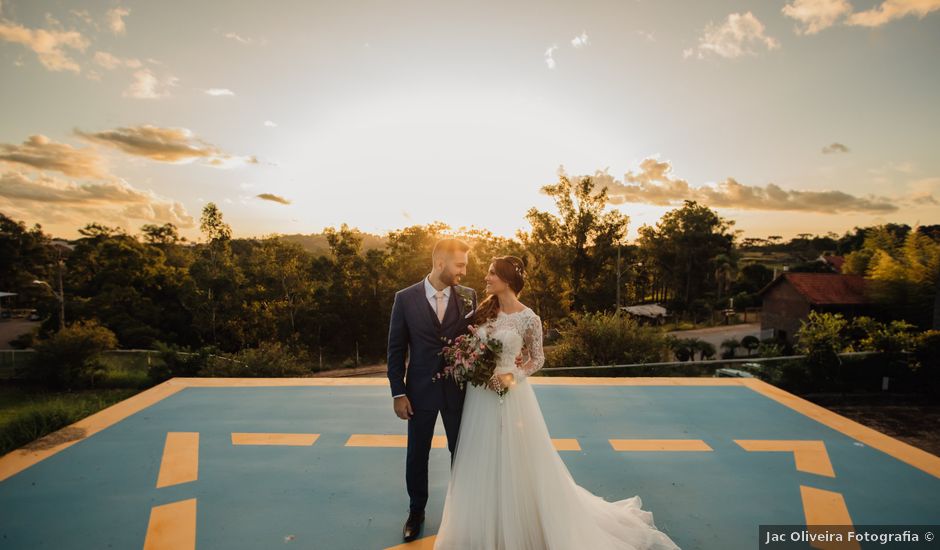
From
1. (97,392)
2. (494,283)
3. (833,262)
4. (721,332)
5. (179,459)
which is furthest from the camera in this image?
(833,262)

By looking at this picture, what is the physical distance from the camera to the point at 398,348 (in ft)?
9.36

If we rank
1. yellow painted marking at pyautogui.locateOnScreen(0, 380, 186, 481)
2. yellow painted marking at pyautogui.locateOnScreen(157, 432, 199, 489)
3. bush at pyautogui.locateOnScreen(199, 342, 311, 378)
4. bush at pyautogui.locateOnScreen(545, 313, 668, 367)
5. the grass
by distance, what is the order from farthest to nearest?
the grass
bush at pyautogui.locateOnScreen(545, 313, 668, 367)
bush at pyautogui.locateOnScreen(199, 342, 311, 378)
yellow painted marking at pyautogui.locateOnScreen(0, 380, 186, 481)
yellow painted marking at pyautogui.locateOnScreen(157, 432, 199, 489)

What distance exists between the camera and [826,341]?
39.8ft

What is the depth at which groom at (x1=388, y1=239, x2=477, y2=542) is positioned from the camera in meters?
2.79

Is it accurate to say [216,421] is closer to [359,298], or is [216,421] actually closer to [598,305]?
[359,298]

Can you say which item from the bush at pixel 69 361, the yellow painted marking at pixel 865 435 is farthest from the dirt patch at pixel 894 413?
the bush at pixel 69 361

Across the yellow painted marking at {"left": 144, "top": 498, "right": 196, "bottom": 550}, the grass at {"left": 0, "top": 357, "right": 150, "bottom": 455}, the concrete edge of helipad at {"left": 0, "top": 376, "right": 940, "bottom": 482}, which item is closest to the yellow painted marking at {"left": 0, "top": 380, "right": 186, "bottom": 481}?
the concrete edge of helipad at {"left": 0, "top": 376, "right": 940, "bottom": 482}

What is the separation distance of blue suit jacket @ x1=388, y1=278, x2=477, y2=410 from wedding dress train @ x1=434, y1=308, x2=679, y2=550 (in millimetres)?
178

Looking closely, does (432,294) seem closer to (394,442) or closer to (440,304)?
(440,304)

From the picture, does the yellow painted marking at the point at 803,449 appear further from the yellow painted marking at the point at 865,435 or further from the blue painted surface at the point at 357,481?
the yellow painted marking at the point at 865,435

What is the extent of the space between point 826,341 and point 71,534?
48.9 feet

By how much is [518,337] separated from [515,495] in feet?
2.82

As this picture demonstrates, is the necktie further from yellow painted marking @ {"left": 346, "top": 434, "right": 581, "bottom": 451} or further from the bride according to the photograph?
yellow painted marking @ {"left": 346, "top": 434, "right": 581, "bottom": 451}

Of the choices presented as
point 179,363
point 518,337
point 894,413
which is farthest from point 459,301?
point 894,413
